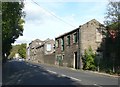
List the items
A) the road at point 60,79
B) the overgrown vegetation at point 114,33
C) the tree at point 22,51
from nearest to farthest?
the road at point 60,79 < the overgrown vegetation at point 114,33 < the tree at point 22,51

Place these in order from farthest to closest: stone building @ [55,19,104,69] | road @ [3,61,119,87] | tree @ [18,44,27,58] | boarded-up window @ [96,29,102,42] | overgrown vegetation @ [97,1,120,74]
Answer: tree @ [18,44,27,58] < boarded-up window @ [96,29,102,42] < stone building @ [55,19,104,69] < overgrown vegetation @ [97,1,120,74] < road @ [3,61,119,87]

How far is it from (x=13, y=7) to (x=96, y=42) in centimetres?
2972

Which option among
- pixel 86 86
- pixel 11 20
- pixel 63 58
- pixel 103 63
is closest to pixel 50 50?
pixel 63 58

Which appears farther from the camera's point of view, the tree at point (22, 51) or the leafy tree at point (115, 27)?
the tree at point (22, 51)

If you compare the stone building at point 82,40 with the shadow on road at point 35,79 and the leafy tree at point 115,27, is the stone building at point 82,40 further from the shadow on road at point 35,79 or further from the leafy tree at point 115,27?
the shadow on road at point 35,79

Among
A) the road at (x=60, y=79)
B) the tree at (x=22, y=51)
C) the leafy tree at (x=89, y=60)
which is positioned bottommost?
the road at (x=60, y=79)

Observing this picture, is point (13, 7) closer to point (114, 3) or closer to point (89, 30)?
point (114, 3)

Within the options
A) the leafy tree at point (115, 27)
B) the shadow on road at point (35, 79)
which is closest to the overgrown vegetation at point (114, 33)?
the leafy tree at point (115, 27)

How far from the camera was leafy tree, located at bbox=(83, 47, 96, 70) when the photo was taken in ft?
151

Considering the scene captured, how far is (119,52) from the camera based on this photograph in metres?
44.1

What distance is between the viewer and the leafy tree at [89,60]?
45938mm

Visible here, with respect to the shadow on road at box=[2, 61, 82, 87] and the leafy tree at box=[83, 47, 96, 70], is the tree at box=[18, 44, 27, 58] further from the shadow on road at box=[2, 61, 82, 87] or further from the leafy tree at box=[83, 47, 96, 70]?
the shadow on road at box=[2, 61, 82, 87]

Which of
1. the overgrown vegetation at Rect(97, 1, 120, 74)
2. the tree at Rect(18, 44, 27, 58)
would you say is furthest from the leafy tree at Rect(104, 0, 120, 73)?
the tree at Rect(18, 44, 27, 58)

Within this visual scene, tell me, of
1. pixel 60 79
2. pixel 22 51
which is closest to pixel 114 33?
pixel 60 79
